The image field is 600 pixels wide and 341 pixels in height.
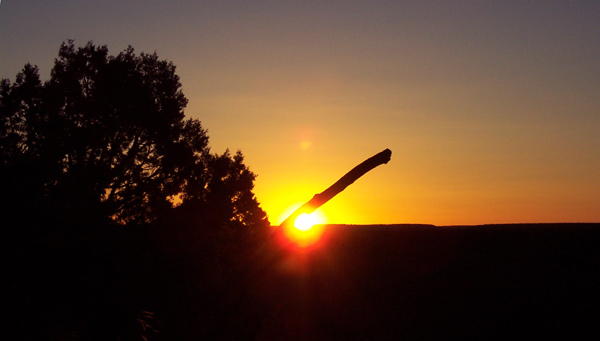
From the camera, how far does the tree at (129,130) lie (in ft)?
75.0

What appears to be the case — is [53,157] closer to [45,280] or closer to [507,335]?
[45,280]

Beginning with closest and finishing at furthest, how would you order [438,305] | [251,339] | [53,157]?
1. [53,157]
2. [251,339]
3. [438,305]

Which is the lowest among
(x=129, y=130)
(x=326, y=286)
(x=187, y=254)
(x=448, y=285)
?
(x=448, y=285)

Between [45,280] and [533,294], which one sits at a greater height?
[45,280]

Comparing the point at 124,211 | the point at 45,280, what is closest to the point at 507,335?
the point at 45,280

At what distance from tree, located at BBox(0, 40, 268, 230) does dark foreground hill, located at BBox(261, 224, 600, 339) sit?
4.45 m

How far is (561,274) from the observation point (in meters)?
16.5

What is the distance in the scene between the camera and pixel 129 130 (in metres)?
25.2

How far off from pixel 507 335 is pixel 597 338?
7.78 feet

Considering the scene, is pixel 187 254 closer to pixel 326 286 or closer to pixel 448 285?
pixel 326 286

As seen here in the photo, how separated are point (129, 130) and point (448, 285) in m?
16.2

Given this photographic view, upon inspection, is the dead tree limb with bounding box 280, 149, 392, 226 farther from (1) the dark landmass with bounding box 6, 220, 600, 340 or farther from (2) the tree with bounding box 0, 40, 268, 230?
(2) the tree with bounding box 0, 40, 268, 230

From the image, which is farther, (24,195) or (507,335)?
(507,335)

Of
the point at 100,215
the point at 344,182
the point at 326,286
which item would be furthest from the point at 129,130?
the point at 344,182
